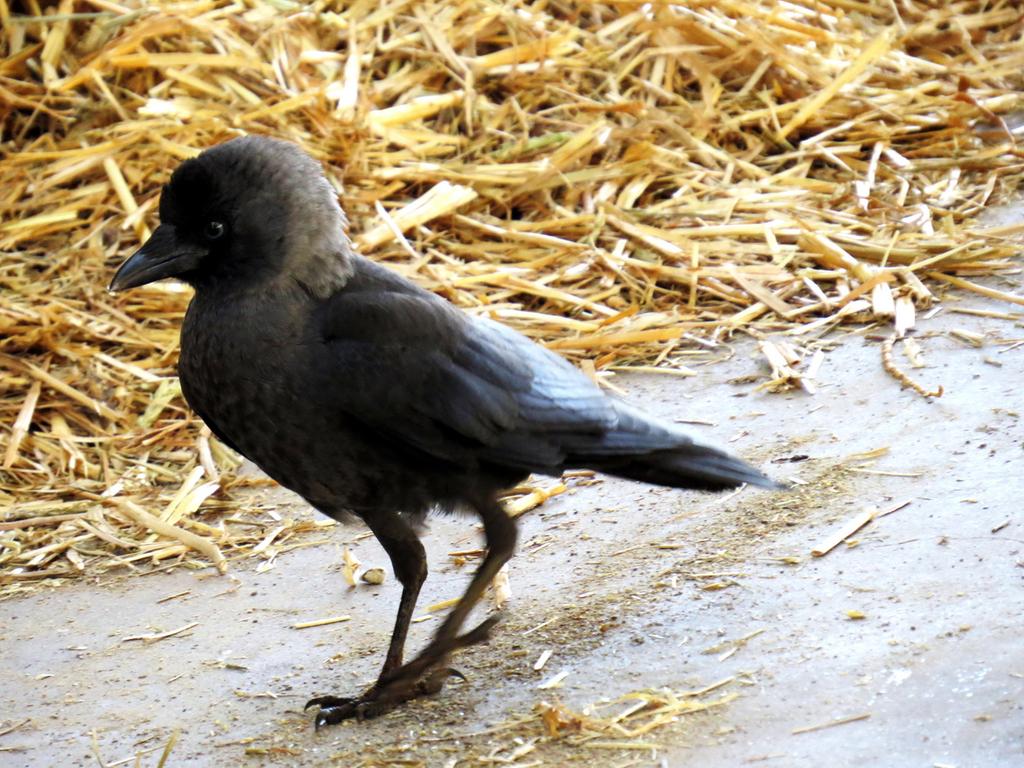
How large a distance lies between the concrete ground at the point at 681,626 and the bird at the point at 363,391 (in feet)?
0.75

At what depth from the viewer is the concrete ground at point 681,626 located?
3.05 meters

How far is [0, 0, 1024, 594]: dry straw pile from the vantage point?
5105 millimetres

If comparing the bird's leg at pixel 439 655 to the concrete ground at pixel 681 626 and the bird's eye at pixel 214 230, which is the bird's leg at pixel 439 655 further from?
the bird's eye at pixel 214 230

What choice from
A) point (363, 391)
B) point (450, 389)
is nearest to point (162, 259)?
point (363, 391)

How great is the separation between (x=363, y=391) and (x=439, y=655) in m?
0.67

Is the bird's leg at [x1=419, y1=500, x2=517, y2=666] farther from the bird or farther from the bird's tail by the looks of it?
the bird's tail

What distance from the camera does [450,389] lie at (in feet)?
11.6

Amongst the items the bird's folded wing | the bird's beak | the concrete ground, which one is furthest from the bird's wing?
the concrete ground

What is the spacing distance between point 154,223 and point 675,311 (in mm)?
2228

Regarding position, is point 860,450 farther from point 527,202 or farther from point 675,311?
point 527,202

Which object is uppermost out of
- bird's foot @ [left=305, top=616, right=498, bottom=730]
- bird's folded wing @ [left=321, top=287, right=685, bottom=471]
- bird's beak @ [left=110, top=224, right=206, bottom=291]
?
bird's beak @ [left=110, top=224, right=206, bottom=291]

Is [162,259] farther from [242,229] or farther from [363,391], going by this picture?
[363,391]

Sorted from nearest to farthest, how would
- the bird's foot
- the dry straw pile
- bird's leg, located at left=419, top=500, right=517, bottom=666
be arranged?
the bird's foot → bird's leg, located at left=419, top=500, right=517, bottom=666 → the dry straw pile

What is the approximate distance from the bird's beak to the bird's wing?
0.40 metres
